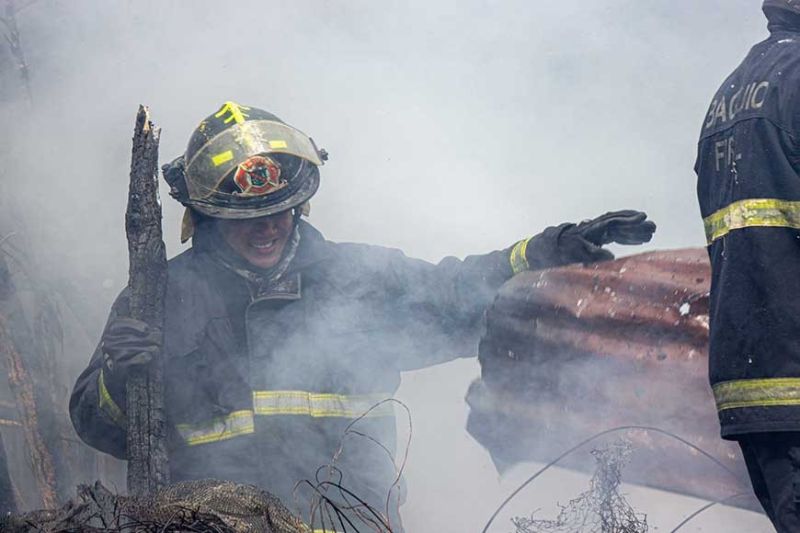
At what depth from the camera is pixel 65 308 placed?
838 centimetres

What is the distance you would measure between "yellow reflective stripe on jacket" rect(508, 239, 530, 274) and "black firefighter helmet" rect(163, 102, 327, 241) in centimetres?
117


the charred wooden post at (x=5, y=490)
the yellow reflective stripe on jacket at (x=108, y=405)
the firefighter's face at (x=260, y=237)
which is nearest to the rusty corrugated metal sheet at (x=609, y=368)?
the firefighter's face at (x=260, y=237)

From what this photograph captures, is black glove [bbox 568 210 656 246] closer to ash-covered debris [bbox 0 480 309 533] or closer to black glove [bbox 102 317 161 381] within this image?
ash-covered debris [bbox 0 480 309 533]

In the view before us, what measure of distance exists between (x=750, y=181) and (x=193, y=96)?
641 centimetres

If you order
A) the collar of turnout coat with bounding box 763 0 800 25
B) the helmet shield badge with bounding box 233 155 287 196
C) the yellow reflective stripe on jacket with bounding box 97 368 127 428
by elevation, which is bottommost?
the yellow reflective stripe on jacket with bounding box 97 368 127 428

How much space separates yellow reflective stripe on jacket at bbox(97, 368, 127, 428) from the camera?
5105 millimetres

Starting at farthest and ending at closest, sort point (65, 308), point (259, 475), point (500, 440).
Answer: point (65, 308)
point (259, 475)
point (500, 440)

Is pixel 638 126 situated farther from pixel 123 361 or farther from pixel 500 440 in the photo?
pixel 123 361

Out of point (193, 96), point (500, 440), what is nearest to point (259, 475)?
point (500, 440)

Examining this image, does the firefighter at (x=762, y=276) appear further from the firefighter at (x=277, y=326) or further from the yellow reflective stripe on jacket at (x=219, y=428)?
the yellow reflective stripe on jacket at (x=219, y=428)

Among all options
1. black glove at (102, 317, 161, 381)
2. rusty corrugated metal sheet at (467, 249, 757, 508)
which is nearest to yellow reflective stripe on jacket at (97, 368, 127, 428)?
black glove at (102, 317, 161, 381)

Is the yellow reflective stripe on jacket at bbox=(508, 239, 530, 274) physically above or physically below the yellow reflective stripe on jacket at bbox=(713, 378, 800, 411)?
above

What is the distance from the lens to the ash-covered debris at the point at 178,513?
317 cm

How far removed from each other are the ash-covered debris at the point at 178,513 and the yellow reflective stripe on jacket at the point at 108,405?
1.45 m
